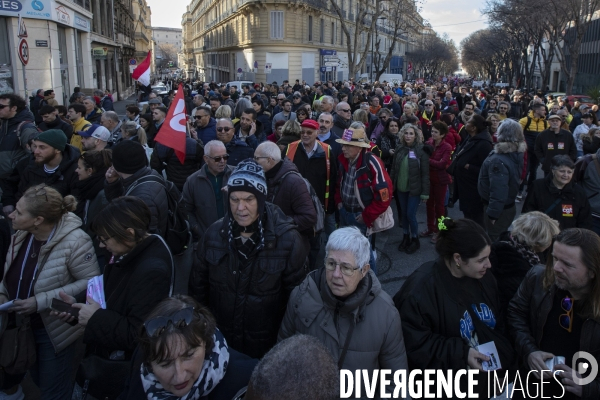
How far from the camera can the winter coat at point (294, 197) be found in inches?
160

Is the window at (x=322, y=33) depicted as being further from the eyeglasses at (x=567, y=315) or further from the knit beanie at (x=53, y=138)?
the eyeglasses at (x=567, y=315)

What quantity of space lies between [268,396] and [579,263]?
183 centimetres

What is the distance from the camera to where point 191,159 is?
588cm

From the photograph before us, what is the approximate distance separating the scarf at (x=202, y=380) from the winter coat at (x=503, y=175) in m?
4.09

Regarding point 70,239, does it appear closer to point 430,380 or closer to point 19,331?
point 19,331

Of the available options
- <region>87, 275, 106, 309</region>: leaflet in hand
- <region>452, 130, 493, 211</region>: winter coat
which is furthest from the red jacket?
<region>87, 275, 106, 309</region>: leaflet in hand

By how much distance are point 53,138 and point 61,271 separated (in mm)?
2007

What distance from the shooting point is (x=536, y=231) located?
3.01 m

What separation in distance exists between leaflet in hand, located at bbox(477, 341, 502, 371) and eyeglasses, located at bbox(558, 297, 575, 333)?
1.21ft

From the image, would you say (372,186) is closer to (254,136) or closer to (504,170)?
(504,170)

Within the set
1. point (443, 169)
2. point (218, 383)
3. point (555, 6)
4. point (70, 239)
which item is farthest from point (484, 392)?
point (555, 6)

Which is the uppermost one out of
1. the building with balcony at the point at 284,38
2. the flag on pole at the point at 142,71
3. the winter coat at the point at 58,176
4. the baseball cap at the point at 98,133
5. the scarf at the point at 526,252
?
the building with balcony at the point at 284,38

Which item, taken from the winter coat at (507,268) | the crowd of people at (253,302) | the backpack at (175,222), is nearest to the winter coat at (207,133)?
the backpack at (175,222)

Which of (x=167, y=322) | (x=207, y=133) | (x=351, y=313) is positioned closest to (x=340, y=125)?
(x=207, y=133)
